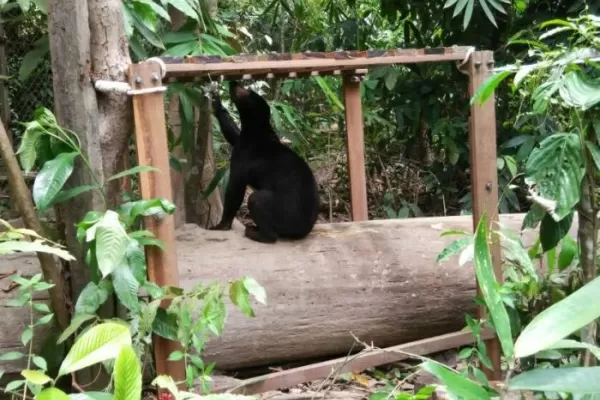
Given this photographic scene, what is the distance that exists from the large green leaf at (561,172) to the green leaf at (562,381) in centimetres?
108

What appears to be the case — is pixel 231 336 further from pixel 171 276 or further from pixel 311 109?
pixel 311 109

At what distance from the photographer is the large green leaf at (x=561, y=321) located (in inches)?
46.8

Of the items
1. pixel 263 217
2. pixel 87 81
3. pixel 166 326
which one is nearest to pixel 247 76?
pixel 263 217

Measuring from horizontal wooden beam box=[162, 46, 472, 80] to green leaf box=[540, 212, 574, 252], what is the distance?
1144 mm

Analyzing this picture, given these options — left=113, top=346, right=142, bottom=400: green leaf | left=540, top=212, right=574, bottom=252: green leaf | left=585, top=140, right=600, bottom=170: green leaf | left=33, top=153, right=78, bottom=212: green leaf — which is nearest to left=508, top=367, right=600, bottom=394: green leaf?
left=113, top=346, right=142, bottom=400: green leaf

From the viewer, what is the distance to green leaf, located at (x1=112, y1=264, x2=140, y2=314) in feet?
7.99

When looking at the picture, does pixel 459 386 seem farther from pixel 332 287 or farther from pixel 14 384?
pixel 332 287

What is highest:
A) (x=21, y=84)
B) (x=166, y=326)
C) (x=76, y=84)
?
(x=21, y=84)

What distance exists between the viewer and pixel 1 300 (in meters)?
3.10

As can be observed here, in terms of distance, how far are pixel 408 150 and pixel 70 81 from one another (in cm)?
468

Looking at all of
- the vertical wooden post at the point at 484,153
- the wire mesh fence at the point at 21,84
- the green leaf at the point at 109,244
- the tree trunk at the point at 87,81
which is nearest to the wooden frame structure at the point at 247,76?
the vertical wooden post at the point at 484,153

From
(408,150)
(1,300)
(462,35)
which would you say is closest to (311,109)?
(408,150)

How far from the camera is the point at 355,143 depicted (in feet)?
14.5

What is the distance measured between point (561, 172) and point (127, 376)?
1684 mm
